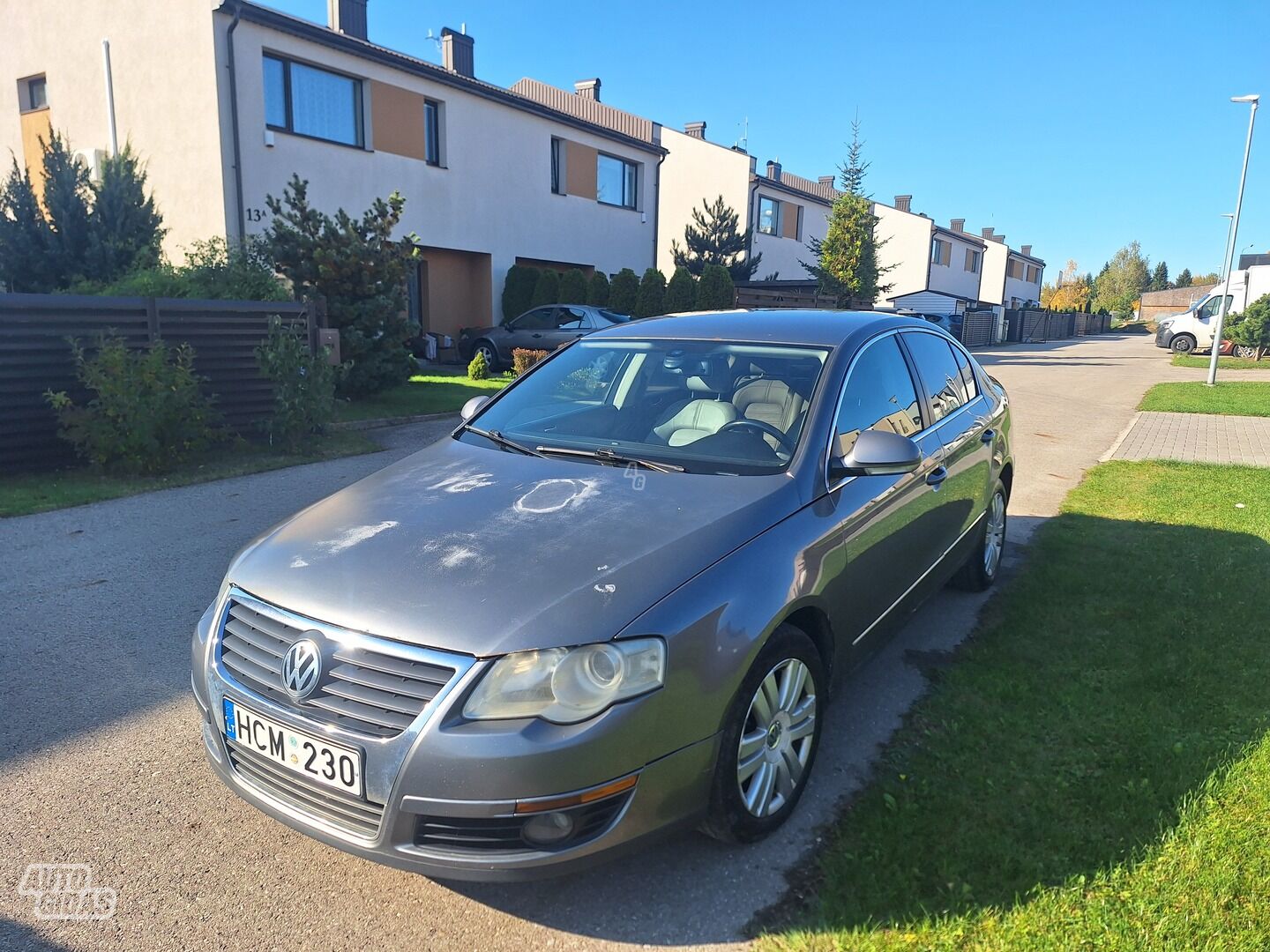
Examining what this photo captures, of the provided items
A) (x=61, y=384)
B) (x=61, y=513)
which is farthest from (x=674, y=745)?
(x=61, y=384)

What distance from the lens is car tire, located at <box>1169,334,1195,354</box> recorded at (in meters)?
35.3

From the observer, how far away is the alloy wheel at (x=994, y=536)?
5.19m

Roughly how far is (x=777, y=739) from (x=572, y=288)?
62.9 feet

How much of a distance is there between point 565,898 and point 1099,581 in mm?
4159

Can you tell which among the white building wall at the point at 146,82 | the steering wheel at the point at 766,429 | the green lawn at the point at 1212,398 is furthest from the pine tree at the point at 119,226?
the green lawn at the point at 1212,398

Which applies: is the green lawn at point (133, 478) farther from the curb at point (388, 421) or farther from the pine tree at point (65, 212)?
the pine tree at point (65, 212)

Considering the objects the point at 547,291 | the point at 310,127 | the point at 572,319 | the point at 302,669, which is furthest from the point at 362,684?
the point at 547,291

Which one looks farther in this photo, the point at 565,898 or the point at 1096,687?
the point at 1096,687

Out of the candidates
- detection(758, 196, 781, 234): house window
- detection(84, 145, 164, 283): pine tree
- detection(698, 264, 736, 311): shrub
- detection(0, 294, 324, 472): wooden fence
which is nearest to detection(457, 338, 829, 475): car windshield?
detection(0, 294, 324, 472): wooden fence

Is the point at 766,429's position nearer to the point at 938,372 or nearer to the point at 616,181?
the point at 938,372

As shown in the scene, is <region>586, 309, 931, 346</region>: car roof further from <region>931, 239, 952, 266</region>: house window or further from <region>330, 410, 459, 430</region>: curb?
<region>931, 239, 952, 266</region>: house window

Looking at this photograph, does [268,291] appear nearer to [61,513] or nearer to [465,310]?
[61,513]

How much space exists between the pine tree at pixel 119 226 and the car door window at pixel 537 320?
670 cm

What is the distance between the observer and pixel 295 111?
1619 centimetres
